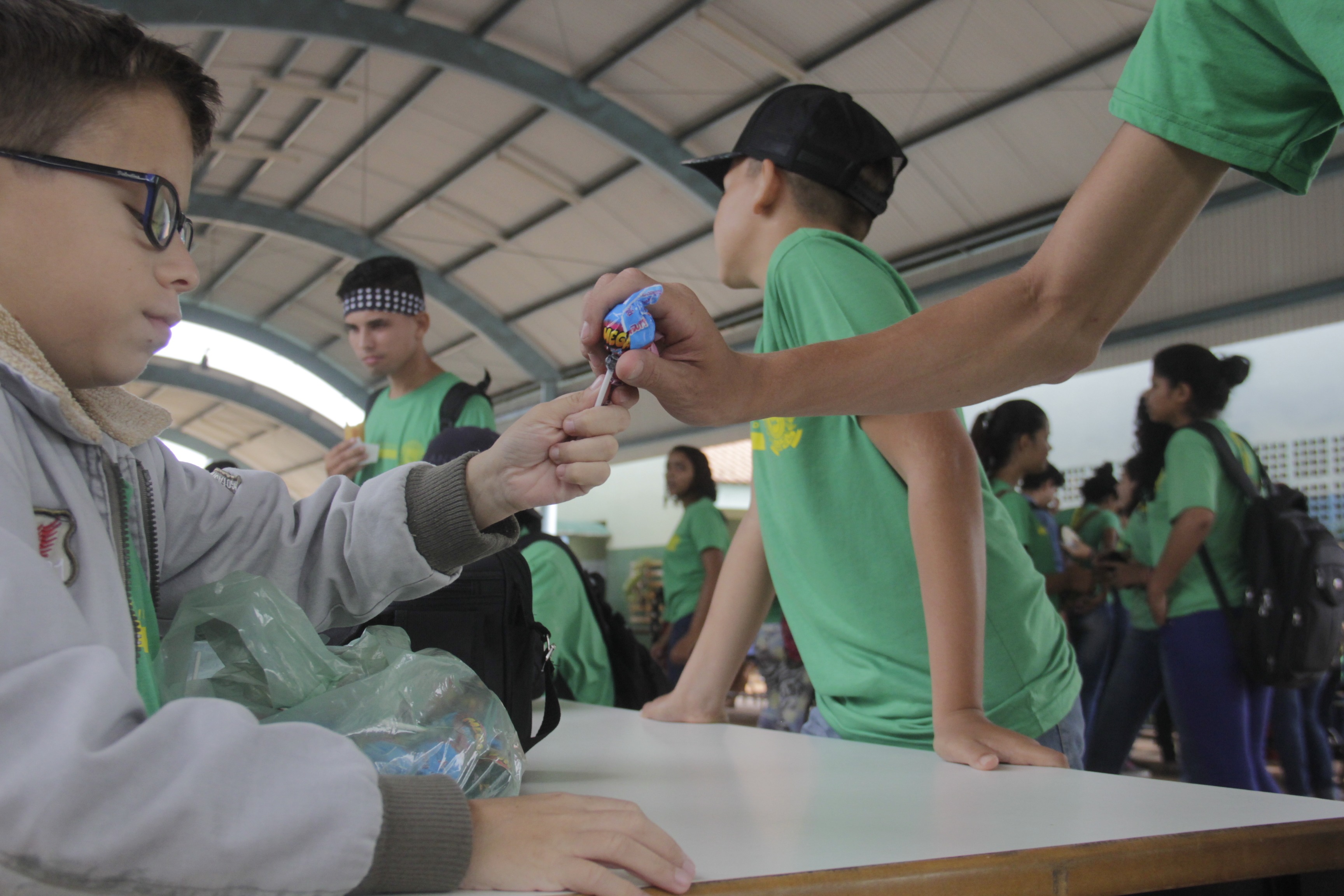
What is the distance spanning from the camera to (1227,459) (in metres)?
3.27

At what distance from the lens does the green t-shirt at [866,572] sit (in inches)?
55.4

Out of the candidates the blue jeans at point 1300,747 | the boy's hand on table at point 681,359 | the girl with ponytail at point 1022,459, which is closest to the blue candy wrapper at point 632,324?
the boy's hand on table at point 681,359

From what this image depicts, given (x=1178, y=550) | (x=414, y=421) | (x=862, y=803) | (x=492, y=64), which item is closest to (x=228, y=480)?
(x=862, y=803)

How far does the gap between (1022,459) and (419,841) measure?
162 inches

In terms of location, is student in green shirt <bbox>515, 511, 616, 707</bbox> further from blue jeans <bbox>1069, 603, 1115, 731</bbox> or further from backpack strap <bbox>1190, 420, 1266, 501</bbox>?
blue jeans <bbox>1069, 603, 1115, 731</bbox>

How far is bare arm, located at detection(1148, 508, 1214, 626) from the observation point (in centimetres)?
320

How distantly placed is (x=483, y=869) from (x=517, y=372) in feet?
52.6

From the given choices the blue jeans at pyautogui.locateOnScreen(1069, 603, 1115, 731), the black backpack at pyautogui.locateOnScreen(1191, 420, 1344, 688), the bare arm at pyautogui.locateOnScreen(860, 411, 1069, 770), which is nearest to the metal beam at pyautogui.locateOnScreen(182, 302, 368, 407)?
the blue jeans at pyautogui.locateOnScreen(1069, 603, 1115, 731)

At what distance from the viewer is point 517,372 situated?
16.4 metres

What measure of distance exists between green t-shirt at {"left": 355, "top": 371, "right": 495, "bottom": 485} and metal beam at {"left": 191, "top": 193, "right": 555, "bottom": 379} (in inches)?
410

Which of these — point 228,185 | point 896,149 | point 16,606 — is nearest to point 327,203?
point 228,185

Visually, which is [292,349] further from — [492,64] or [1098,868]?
[1098,868]

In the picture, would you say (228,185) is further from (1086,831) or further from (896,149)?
(1086,831)

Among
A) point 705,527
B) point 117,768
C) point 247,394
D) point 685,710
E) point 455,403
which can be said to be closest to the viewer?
point 117,768
